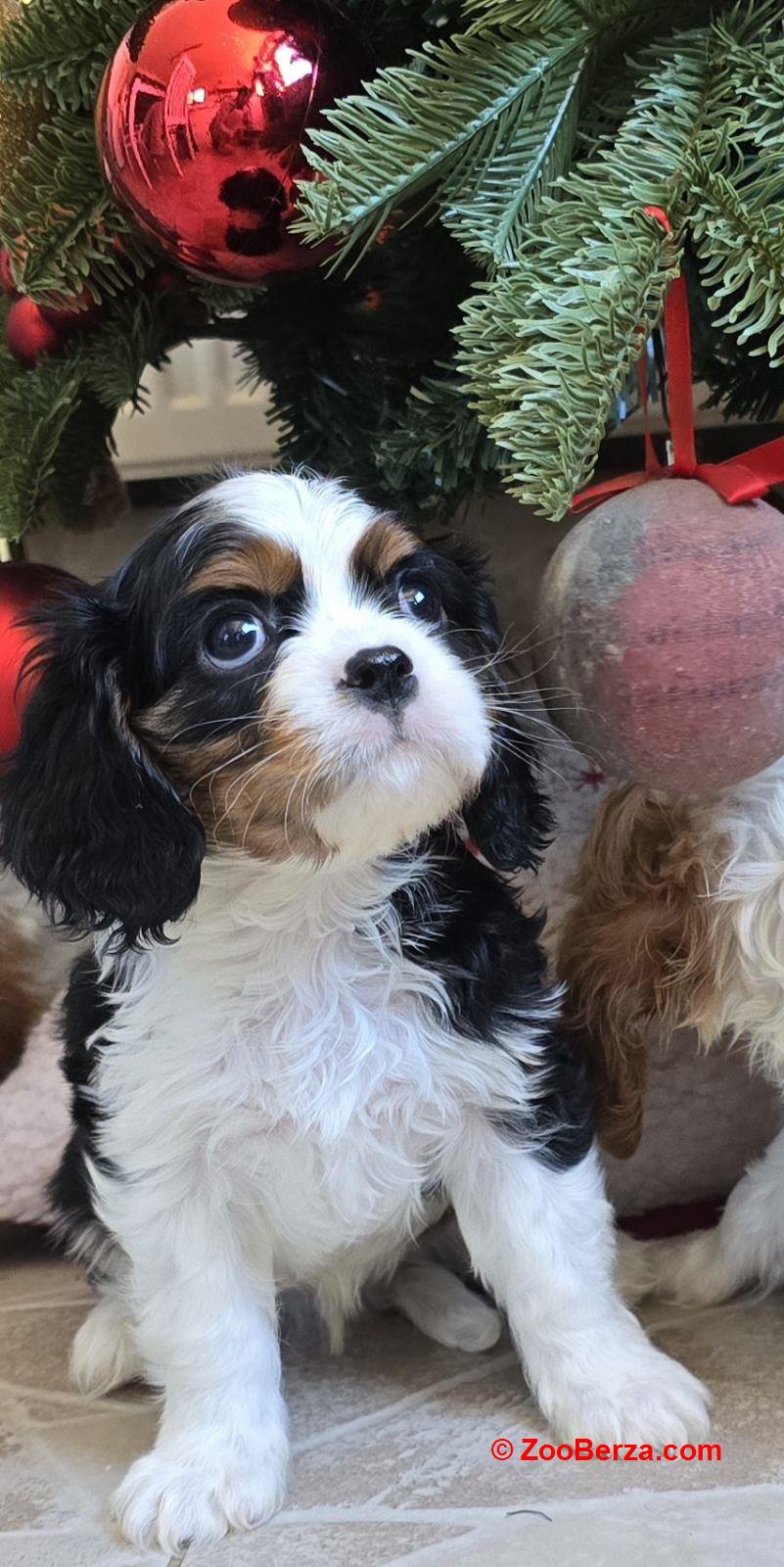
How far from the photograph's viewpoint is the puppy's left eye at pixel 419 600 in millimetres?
1339

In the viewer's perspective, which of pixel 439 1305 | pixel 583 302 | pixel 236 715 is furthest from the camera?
pixel 439 1305

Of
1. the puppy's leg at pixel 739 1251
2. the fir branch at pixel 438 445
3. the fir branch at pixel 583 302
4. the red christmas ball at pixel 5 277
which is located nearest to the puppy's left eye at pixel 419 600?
the fir branch at pixel 438 445

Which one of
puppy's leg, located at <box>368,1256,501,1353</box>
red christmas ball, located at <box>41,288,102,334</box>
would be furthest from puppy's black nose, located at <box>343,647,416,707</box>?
puppy's leg, located at <box>368,1256,501,1353</box>

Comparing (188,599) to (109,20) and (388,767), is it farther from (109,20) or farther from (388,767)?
(109,20)

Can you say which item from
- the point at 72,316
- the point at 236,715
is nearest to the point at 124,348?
the point at 72,316

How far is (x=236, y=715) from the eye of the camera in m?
Result: 1.20

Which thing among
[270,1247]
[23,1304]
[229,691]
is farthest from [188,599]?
[23,1304]

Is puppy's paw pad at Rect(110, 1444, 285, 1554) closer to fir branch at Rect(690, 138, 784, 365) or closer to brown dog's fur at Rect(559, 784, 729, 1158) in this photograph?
brown dog's fur at Rect(559, 784, 729, 1158)

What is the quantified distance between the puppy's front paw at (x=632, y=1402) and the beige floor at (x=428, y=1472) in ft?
0.09

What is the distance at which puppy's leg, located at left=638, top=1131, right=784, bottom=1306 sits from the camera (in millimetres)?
1499

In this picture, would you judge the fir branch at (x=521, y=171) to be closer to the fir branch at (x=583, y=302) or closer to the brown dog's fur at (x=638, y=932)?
the fir branch at (x=583, y=302)

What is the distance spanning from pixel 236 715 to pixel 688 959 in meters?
0.51

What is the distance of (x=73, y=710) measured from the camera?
4.08 ft

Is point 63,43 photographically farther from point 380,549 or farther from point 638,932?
point 638,932
